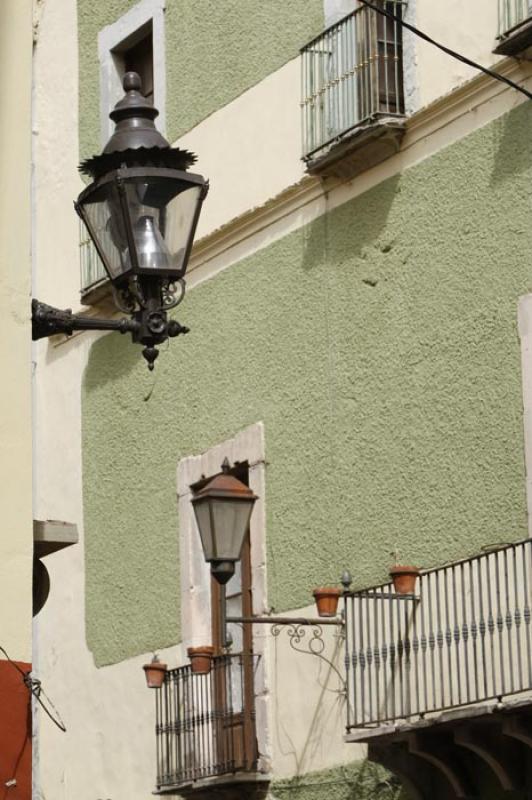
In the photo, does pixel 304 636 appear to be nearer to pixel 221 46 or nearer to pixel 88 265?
pixel 88 265

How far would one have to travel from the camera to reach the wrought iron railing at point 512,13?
12.5m

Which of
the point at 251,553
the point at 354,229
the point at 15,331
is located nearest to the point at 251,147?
the point at 354,229

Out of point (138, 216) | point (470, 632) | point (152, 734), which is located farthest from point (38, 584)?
point (152, 734)

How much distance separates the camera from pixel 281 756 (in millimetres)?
14094

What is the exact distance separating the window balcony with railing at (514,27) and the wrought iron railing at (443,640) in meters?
2.81

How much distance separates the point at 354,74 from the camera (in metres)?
14.0

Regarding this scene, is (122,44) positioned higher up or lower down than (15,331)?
higher up

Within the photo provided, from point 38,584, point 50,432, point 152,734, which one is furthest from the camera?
point 50,432

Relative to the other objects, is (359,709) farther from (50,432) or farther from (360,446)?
(50,432)

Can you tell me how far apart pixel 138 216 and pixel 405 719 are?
5.16 metres

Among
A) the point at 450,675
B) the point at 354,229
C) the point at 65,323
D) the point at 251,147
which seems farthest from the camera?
the point at 251,147

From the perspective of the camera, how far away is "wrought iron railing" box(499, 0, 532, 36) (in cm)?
1248

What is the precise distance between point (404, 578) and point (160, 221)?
16.0 feet

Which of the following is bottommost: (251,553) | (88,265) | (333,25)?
(251,553)
